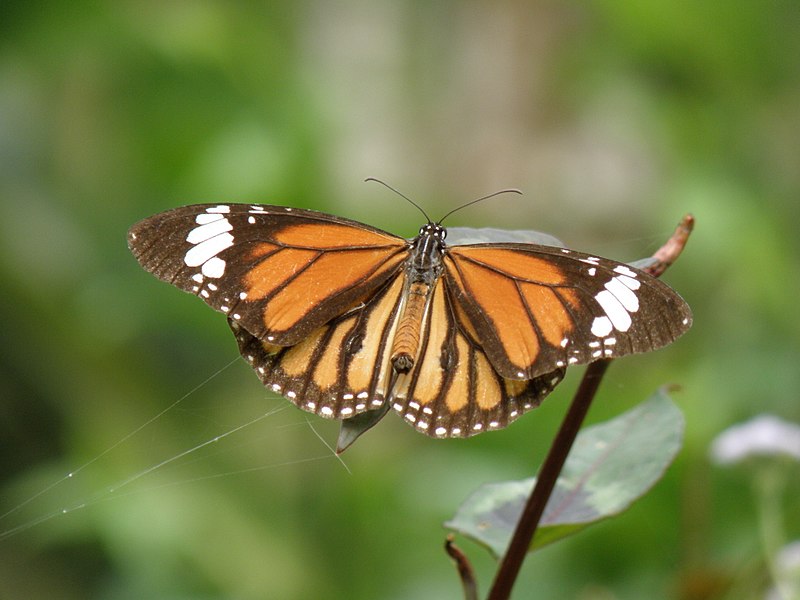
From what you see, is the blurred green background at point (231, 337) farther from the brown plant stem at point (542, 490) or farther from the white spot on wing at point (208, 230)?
the brown plant stem at point (542, 490)

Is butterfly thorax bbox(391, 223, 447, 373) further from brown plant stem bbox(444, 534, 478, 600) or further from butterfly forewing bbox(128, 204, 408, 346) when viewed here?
brown plant stem bbox(444, 534, 478, 600)

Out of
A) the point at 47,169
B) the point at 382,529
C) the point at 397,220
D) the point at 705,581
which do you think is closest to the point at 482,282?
the point at 705,581

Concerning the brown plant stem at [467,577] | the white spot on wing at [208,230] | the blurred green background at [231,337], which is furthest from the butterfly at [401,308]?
the blurred green background at [231,337]

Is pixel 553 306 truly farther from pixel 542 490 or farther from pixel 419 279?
pixel 542 490

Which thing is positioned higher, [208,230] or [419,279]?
[208,230]

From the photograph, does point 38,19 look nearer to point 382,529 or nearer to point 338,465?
point 338,465

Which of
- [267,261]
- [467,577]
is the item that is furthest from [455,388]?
[467,577]
